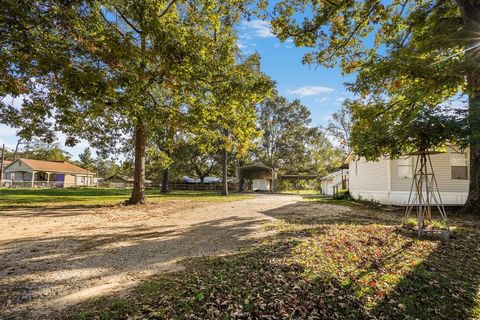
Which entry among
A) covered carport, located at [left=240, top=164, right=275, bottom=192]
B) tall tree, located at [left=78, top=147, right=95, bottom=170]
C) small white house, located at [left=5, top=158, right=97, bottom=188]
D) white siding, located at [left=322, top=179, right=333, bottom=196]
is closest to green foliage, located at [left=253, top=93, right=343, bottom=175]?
covered carport, located at [left=240, top=164, right=275, bottom=192]

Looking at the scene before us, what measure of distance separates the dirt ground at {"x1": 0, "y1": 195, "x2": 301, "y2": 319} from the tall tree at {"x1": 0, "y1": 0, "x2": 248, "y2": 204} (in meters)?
3.77

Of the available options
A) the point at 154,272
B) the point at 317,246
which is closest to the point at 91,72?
the point at 154,272

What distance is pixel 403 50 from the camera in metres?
8.80

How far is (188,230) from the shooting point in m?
8.01

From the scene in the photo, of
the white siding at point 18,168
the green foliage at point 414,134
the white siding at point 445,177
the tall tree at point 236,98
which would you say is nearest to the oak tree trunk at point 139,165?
the tall tree at point 236,98

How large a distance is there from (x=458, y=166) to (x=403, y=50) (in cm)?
993

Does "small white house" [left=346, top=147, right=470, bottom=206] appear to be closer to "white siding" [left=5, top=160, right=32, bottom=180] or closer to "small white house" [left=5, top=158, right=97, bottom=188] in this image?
"small white house" [left=5, top=158, right=97, bottom=188]

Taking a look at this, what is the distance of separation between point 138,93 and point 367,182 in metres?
15.6

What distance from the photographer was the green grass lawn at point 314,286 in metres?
3.21

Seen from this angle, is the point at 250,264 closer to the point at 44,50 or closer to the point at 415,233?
the point at 415,233

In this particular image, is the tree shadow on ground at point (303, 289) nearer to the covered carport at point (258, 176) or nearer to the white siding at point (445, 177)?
the white siding at point (445, 177)

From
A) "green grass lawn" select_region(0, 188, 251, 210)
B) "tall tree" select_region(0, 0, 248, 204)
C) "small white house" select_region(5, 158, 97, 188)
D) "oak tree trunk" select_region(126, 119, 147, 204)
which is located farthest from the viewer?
"small white house" select_region(5, 158, 97, 188)

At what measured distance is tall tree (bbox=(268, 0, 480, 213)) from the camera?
8.06m

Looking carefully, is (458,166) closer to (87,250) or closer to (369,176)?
(369,176)
